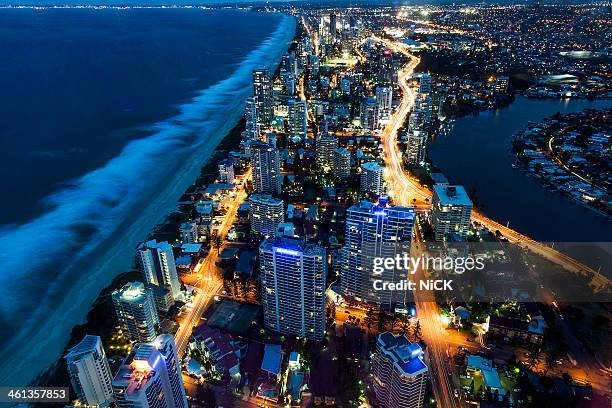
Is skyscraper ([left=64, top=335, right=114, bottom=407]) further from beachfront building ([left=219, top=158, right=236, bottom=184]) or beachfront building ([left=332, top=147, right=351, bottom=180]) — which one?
beachfront building ([left=332, top=147, right=351, bottom=180])

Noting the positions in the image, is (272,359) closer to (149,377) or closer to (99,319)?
(149,377)

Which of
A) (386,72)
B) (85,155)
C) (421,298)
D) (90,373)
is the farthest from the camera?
(386,72)

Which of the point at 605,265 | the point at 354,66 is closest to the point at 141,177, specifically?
the point at 605,265

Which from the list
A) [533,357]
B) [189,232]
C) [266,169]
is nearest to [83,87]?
[266,169]

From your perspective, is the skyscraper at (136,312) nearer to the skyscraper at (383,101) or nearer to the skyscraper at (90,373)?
the skyscraper at (90,373)

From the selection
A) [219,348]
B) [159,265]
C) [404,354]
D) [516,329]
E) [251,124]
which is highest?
Answer: [404,354]
